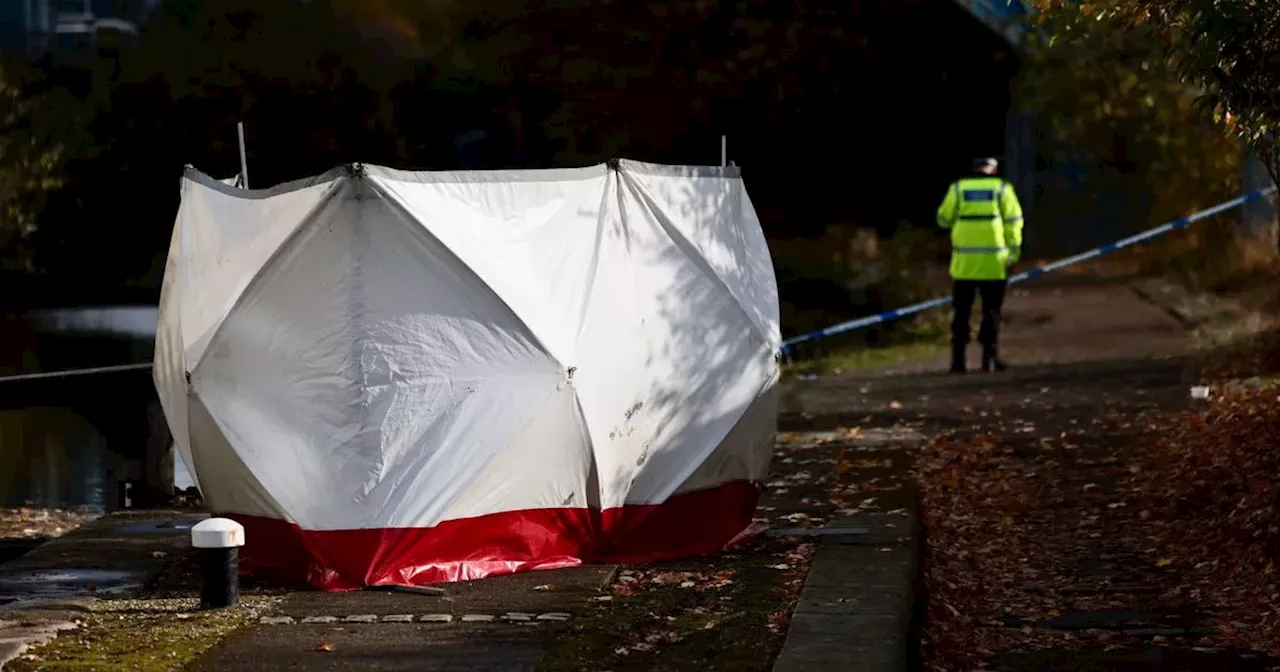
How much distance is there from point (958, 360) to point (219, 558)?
29.4 ft

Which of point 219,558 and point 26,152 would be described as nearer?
point 219,558

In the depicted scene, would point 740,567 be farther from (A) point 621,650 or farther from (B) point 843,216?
(B) point 843,216

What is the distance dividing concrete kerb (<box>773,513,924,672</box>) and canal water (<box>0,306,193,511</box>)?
4.24 meters

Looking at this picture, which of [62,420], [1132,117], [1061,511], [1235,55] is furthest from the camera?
[1132,117]

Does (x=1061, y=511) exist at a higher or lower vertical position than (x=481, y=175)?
lower

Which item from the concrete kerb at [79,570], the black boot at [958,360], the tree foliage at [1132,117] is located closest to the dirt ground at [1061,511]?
the black boot at [958,360]

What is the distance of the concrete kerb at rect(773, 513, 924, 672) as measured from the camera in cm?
687

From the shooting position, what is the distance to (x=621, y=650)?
7074 mm

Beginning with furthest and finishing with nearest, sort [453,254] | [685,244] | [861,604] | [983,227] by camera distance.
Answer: [983,227] < [685,244] < [453,254] < [861,604]

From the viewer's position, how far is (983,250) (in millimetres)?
15602

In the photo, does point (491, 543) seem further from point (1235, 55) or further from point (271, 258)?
point (1235, 55)

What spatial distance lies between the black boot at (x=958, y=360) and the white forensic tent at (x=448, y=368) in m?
6.90

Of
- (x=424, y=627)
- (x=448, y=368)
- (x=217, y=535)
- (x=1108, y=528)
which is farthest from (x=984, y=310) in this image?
(x=217, y=535)

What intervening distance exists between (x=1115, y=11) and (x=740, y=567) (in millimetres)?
3382
